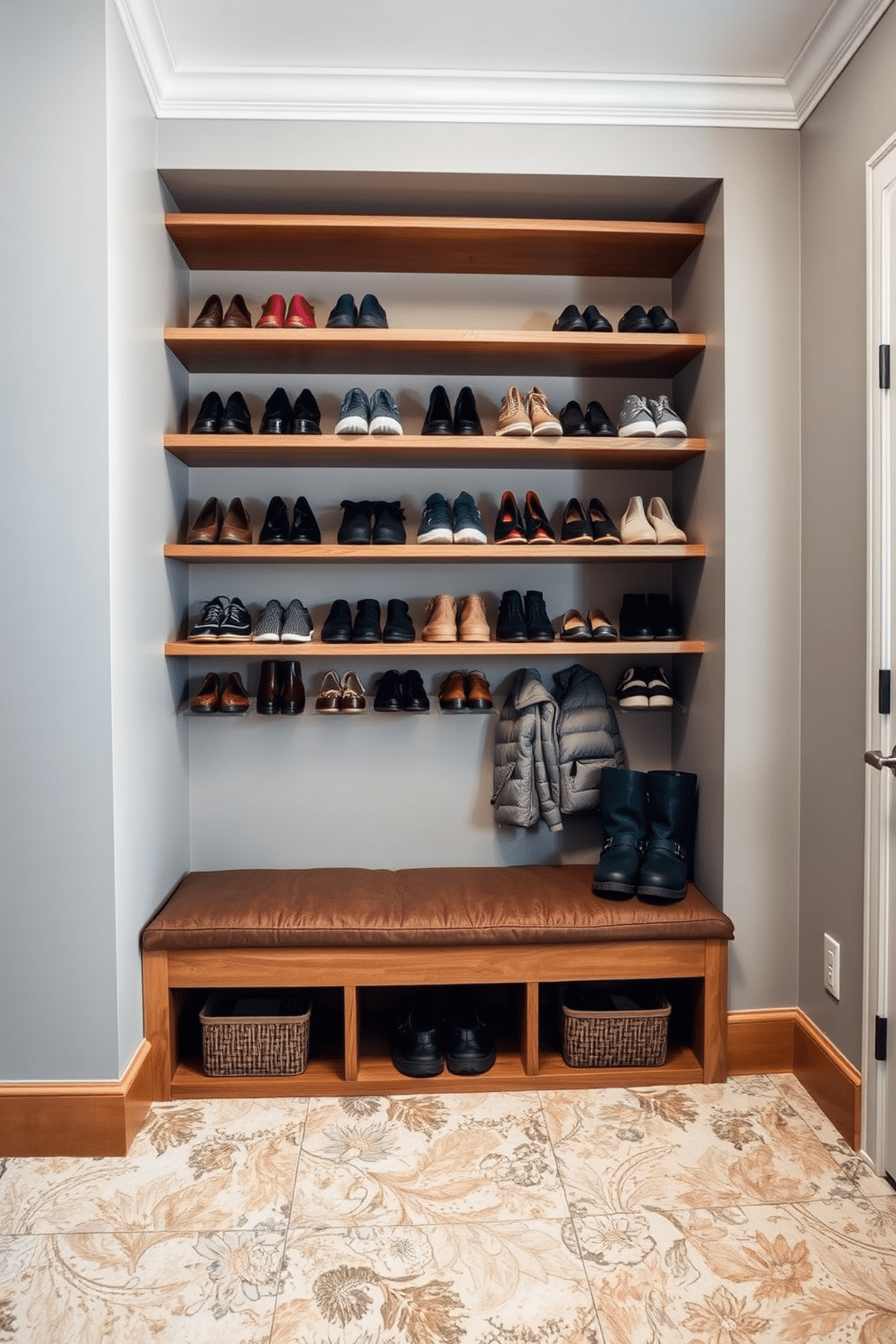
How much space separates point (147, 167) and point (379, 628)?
51.9 inches

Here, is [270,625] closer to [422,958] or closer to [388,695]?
[388,695]

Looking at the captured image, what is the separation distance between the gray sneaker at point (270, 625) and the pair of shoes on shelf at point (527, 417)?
808 millimetres

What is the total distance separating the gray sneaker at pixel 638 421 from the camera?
7.50ft

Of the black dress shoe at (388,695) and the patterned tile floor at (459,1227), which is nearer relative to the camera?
the patterned tile floor at (459,1227)

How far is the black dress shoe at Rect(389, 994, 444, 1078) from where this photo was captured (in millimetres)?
2164

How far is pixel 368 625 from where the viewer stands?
2.39m

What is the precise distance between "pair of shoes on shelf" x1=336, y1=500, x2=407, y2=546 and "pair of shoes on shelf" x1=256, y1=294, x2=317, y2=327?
505 mm

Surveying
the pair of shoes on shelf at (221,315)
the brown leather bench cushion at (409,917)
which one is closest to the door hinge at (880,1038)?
the brown leather bench cushion at (409,917)

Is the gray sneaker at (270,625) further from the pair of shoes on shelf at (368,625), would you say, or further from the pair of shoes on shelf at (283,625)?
the pair of shoes on shelf at (368,625)

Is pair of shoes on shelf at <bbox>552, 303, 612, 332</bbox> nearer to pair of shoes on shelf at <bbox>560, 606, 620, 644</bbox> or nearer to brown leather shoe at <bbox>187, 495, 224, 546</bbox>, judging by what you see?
pair of shoes on shelf at <bbox>560, 606, 620, 644</bbox>

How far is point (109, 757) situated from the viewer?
1853 mm

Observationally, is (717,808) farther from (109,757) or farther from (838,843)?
(109,757)

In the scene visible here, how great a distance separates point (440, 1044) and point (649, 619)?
132 centimetres

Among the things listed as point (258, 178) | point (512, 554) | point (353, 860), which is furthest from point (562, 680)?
point (258, 178)
